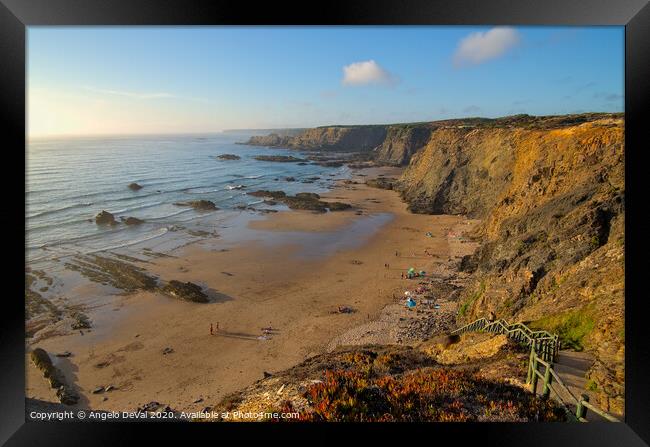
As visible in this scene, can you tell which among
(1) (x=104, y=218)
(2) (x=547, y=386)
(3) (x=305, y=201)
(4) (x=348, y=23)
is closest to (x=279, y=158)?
(3) (x=305, y=201)

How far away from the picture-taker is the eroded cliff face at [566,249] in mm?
6230

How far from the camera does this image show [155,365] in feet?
35.8

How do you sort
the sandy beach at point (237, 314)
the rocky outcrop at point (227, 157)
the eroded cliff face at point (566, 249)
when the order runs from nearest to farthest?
the eroded cliff face at point (566, 249) < the sandy beach at point (237, 314) < the rocky outcrop at point (227, 157)

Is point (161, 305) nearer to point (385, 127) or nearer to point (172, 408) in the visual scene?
point (172, 408)

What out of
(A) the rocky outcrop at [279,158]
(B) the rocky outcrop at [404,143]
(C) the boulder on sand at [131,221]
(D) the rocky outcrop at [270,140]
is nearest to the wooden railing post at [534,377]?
(C) the boulder on sand at [131,221]

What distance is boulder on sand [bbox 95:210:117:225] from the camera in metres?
24.0

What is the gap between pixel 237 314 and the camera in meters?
13.9

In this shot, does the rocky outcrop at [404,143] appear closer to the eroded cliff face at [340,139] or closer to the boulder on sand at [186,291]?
the eroded cliff face at [340,139]

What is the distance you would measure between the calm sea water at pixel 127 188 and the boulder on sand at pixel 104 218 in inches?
17.1

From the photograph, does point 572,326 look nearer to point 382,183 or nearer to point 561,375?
point 561,375

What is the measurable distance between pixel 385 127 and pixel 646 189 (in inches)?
2674

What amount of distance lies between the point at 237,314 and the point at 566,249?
34.2 ft

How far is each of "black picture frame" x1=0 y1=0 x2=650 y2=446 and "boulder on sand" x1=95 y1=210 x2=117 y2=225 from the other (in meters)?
21.6

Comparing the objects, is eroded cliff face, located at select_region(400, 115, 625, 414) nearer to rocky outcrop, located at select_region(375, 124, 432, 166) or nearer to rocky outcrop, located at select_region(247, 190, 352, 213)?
rocky outcrop, located at select_region(247, 190, 352, 213)
